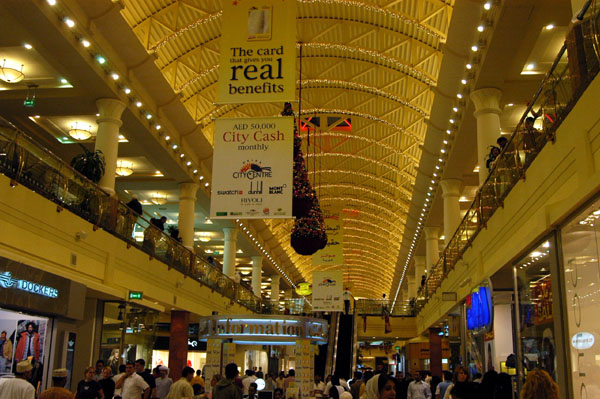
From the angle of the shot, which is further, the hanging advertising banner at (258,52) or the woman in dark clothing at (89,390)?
the hanging advertising banner at (258,52)

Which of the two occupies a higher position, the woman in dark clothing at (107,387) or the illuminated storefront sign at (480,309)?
the illuminated storefront sign at (480,309)

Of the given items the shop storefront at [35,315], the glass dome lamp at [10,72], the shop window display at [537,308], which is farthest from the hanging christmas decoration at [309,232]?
the glass dome lamp at [10,72]

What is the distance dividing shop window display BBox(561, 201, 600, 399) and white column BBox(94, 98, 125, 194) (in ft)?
39.3

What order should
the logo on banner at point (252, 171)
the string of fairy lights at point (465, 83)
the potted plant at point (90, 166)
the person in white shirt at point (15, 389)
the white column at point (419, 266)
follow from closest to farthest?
the person in white shirt at point (15, 389), the logo on banner at point (252, 171), the string of fairy lights at point (465, 83), the potted plant at point (90, 166), the white column at point (419, 266)

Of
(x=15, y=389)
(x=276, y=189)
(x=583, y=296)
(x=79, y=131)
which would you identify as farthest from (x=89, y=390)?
(x=79, y=131)

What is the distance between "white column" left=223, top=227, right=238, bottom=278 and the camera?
1284 inches

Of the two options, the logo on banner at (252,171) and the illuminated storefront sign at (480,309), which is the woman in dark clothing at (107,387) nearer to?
the logo on banner at (252,171)

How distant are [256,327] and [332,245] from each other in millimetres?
15034

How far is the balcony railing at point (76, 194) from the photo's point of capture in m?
11.0

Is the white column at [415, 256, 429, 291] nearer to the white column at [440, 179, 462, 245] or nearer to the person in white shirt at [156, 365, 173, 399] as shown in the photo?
the white column at [440, 179, 462, 245]

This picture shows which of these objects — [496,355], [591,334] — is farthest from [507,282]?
[591,334]

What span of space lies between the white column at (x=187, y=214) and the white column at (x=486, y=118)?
11.9 metres

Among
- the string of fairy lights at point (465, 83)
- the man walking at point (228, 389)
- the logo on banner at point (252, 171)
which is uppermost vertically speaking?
the string of fairy lights at point (465, 83)

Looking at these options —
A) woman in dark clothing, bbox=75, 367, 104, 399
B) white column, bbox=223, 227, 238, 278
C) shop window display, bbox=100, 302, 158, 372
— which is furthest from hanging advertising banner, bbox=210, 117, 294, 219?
white column, bbox=223, 227, 238, 278
